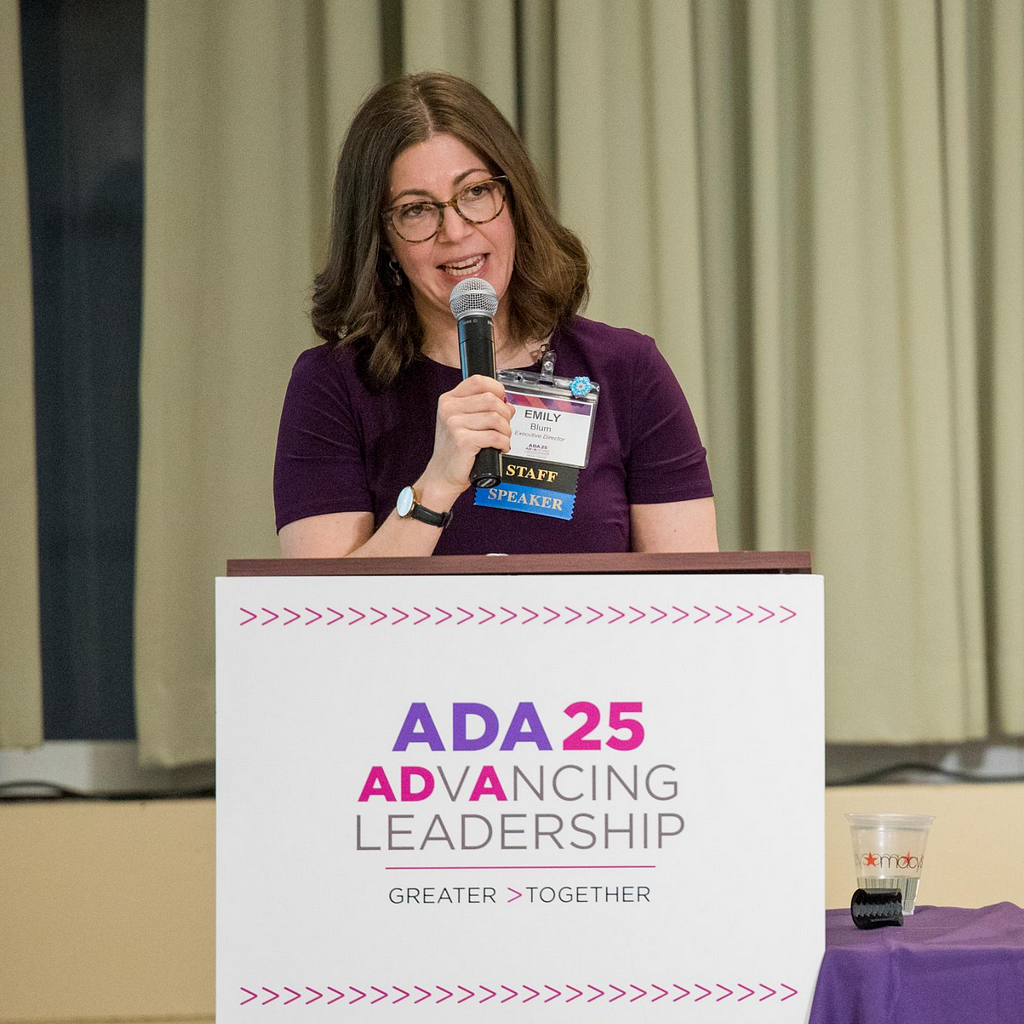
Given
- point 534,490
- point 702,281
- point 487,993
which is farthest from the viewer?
point 702,281

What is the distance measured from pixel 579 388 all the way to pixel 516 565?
57cm

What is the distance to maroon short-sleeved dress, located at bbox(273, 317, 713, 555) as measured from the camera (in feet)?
5.13

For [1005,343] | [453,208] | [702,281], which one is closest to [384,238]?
[453,208]

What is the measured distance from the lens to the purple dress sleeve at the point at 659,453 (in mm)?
1646

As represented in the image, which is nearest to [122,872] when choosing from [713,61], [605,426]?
[605,426]

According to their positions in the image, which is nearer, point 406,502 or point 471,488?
point 406,502

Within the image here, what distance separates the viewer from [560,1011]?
3.30 feet

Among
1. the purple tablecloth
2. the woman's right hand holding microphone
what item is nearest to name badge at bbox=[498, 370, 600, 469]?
the woman's right hand holding microphone

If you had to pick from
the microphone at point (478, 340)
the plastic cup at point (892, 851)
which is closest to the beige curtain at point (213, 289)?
the microphone at point (478, 340)

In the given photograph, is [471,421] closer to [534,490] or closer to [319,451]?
[534,490]

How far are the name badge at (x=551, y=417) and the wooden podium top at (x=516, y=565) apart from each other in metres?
0.45

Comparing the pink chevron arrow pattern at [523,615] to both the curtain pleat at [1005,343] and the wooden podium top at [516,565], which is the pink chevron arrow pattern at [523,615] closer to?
the wooden podium top at [516,565]

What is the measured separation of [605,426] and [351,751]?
716 millimetres

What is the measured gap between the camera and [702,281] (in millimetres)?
2865
